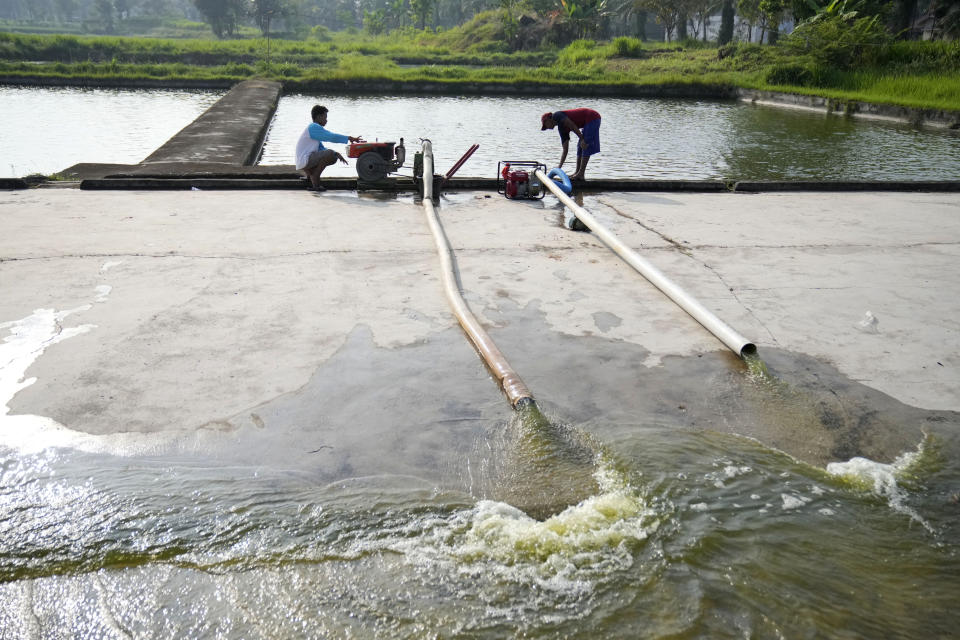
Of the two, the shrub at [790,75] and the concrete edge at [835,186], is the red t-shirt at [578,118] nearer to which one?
the concrete edge at [835,186]

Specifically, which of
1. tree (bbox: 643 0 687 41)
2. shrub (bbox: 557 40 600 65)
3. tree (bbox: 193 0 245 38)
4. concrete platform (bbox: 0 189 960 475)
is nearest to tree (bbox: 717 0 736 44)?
tree (bbox: 643 0 687 41)

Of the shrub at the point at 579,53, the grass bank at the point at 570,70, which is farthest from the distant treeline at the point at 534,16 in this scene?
the shrub at the point at 579,53

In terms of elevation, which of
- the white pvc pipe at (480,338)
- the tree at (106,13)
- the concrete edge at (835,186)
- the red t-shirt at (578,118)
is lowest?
the white pvc pipe at (480,338)

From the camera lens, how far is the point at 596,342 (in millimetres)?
3836

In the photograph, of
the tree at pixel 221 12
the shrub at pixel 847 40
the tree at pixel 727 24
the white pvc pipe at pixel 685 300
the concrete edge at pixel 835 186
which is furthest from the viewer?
the tree at pixel 221 12

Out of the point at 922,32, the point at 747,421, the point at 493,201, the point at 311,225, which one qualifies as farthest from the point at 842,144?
the point at 922,32

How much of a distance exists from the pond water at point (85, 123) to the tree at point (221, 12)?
49.3m

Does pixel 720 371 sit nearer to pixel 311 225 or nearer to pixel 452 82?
pixel 311 225

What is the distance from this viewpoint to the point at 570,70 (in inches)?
1155

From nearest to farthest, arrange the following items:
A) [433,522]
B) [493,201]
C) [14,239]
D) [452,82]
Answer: [433,522], [14,239], [493,201], [452,82]

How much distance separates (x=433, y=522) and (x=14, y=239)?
456cm

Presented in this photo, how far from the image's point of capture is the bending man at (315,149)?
7.16 meters

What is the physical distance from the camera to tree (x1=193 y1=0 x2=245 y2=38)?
66.3 meters

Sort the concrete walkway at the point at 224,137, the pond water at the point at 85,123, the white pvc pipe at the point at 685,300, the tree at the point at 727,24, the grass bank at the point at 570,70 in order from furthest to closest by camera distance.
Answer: the tree at the point at 727,24
the grass bank at the point at 570,70
the pond water at the point at 85,123
the concrete walkway at the point at 224,137
the white pvc pipe at the point at 685,300
